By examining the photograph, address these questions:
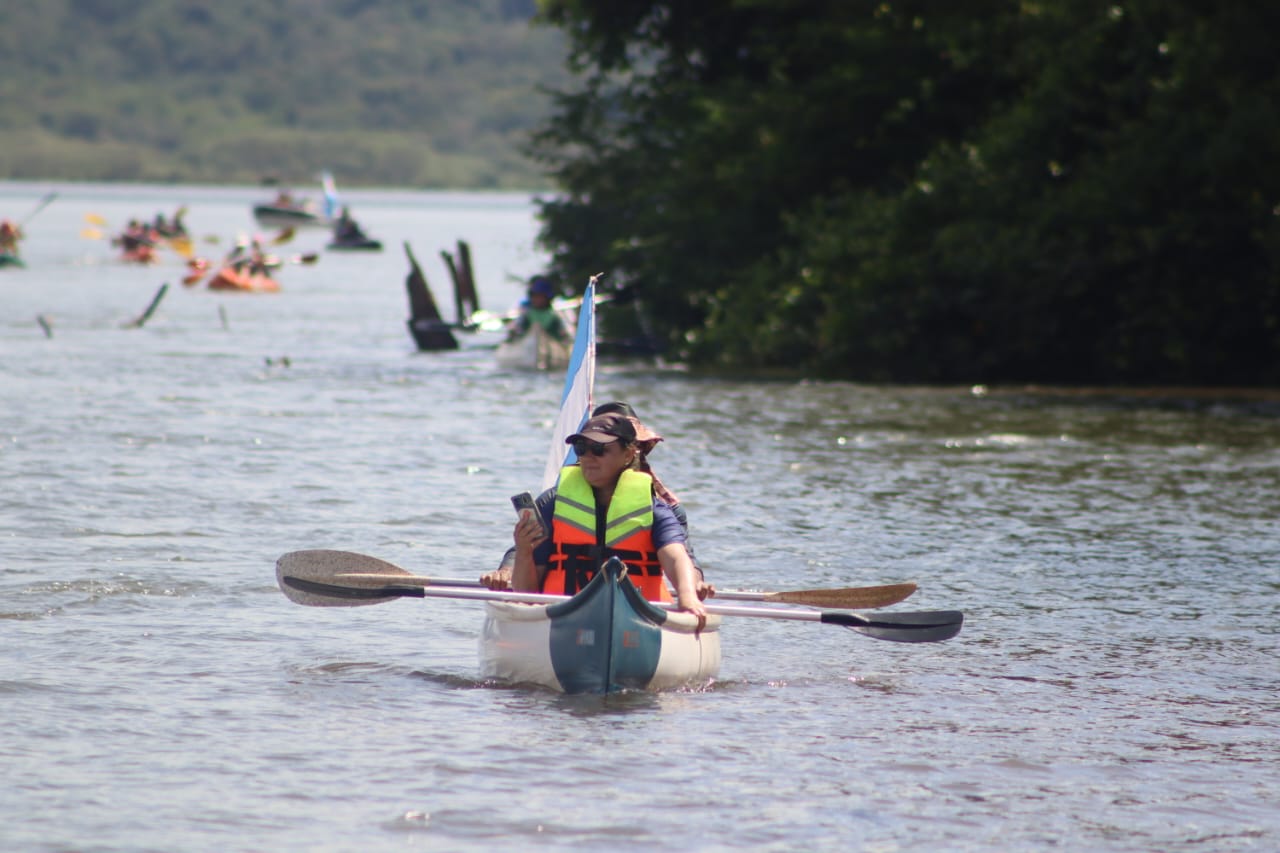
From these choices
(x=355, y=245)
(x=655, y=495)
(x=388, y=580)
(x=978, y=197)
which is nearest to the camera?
(x=655, y=495)

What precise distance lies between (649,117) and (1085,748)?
3083 centimetres

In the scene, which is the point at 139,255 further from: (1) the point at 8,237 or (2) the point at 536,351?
(2) the point at 536,351

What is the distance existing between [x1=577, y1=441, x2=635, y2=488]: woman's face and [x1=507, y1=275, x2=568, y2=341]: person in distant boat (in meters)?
22.4

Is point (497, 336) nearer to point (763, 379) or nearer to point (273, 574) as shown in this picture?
point (763, 379)

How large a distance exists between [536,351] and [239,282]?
26.6 meters

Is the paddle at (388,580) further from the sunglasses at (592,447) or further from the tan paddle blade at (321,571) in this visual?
the sunglasses at (592,447)

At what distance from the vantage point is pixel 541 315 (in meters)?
34.2

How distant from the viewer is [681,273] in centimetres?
3747

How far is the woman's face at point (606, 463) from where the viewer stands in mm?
11023

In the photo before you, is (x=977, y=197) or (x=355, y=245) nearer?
(x=977, y=197)

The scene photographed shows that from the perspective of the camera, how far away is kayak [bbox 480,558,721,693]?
10438 millimetres

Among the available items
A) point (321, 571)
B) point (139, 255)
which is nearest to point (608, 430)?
point (321, 571)

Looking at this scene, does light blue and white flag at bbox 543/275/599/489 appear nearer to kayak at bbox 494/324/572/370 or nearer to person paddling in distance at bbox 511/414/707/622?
person paddling in distance at bbox 511/414/707/622

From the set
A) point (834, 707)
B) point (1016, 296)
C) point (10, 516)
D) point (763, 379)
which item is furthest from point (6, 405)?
point (834, 707)
